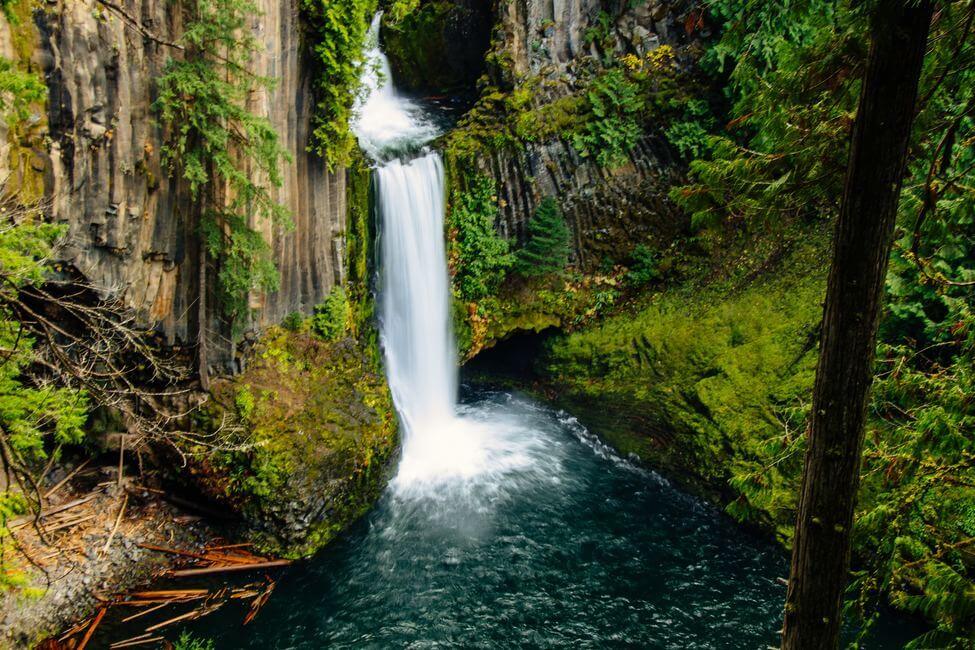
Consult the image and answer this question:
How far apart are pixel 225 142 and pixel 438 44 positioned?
10423 millimetres

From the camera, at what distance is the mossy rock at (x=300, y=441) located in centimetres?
875

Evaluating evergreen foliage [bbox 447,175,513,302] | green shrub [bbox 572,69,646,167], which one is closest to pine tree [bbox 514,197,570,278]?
evergreen foliage [bbox 447,175,513,302]

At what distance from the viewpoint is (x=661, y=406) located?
11.9 metres

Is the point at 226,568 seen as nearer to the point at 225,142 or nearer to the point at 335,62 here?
the point at 225,142

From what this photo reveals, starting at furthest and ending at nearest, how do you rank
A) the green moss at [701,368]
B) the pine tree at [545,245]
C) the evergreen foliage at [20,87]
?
the pine tree at [545,245]
the green moss at [701,368]
the evergreen foliage at [20,87]

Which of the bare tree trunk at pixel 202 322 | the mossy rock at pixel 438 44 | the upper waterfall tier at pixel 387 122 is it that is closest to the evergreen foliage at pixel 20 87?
the bare tree trunk at pixel 202 322

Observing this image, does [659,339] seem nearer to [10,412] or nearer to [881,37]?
[881,37]

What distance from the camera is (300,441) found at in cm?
920

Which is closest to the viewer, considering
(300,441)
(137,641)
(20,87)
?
(20,87)

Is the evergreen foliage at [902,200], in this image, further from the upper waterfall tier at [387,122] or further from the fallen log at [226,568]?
the upper waterfall tier at [387,122]

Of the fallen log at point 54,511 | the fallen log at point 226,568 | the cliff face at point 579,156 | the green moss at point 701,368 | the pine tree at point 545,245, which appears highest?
the cliff face at point 579,156

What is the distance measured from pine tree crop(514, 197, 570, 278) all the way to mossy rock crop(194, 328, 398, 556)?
5.12 meters

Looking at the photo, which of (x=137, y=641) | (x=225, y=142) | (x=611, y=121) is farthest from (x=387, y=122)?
(x=137, y=641)

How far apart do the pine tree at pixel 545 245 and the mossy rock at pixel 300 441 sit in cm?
512
